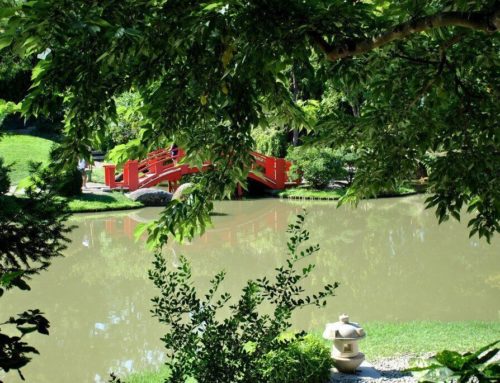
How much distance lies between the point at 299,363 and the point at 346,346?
0.63 metres

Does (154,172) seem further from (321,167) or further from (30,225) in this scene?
(30,225)

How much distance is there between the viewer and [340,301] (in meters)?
8.21

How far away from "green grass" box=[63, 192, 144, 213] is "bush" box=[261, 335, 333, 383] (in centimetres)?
1252

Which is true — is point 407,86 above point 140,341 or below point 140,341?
above

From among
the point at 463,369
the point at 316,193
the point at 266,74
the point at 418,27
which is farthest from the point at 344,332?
the point at 316,193

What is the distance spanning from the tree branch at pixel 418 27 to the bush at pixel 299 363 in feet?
6.64

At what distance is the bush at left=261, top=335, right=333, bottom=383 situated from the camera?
155 inches

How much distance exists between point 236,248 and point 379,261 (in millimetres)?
2954

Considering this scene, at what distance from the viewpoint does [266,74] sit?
2.61m

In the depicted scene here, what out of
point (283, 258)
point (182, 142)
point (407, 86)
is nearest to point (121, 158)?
point (182, 142)

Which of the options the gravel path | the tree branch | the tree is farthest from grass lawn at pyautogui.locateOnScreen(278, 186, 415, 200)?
the tree branch

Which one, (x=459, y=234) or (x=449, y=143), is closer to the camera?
(x=449, y=143)

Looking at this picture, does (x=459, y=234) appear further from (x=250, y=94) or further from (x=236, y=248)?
(x=250, y=94)

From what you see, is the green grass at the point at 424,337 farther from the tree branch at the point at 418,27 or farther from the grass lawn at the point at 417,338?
the tree branch at the point at 418,27
